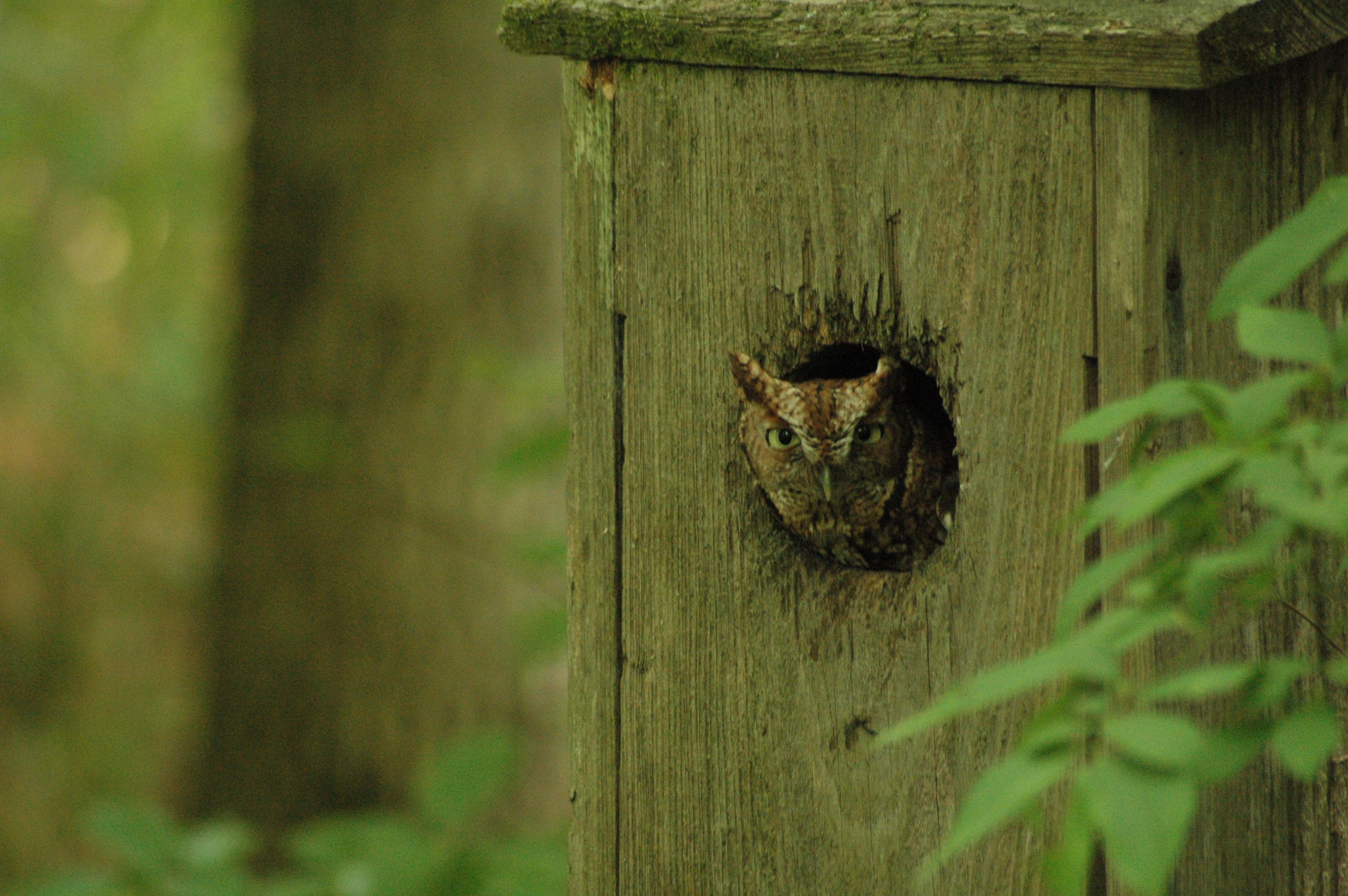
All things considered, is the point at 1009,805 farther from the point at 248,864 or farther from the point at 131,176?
the point at 131,176

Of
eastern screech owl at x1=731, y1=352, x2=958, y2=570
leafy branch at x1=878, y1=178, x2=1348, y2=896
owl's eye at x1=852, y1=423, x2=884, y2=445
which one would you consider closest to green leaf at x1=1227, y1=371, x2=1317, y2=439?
leafy branch at x1=878, y1=178, x2=1348, y2=896

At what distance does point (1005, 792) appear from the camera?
89cm

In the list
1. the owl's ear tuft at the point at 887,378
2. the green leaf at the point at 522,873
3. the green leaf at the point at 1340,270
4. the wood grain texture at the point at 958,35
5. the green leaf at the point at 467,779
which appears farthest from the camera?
the green leaf at the point at 467,779

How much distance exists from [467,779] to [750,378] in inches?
47.5

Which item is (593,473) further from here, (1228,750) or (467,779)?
(1228,750)

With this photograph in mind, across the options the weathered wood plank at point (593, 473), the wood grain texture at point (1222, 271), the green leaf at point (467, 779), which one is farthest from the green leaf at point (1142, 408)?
the green leaf at point (467, 779)

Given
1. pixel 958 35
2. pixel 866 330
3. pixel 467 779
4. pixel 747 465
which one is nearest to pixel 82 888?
pixel 467 779

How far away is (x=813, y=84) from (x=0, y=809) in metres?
6.97

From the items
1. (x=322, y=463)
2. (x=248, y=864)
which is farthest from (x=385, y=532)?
(x=248, y=864)

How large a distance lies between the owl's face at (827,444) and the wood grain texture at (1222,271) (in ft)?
1.61

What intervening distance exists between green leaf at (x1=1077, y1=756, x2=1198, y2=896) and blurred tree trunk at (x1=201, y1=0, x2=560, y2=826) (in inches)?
145

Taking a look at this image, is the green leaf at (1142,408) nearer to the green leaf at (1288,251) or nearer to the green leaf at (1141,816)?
the green leaf at (1288,251)

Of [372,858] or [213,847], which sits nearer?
[213,847]

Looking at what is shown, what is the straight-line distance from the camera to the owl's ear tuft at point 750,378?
6.73ft
